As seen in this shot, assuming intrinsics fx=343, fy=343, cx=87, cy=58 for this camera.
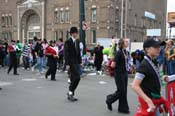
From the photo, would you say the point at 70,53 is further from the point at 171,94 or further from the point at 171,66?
the point at 171,94

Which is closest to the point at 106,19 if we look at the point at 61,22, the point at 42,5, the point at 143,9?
the point at 61,22

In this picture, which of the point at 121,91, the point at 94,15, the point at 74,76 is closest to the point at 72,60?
the point at 74,76

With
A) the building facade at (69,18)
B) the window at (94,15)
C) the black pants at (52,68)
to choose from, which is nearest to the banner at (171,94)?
the black pants at (52,68)

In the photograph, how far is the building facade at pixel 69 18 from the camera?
155 ft

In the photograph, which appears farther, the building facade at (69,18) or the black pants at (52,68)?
the building facade at (69,18)

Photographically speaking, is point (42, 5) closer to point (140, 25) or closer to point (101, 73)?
point (140, 25)

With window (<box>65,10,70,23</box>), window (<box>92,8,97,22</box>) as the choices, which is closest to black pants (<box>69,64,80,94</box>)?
window (<box>92,8,97,22</box>)

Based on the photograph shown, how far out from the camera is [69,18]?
5072cm

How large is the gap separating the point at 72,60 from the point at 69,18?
1663 inches

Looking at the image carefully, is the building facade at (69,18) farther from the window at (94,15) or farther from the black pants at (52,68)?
the black pants at (52,68)

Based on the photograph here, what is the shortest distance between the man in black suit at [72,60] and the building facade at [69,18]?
37.4 m

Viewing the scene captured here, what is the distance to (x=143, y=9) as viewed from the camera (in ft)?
198

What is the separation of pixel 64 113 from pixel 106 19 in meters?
39.4

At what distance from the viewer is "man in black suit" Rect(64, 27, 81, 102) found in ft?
29.1
